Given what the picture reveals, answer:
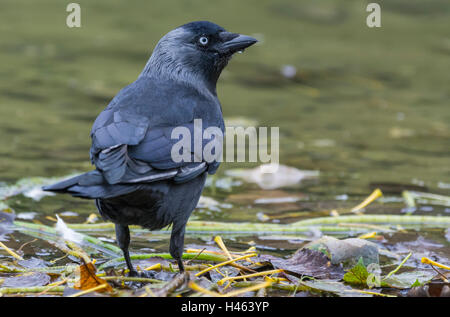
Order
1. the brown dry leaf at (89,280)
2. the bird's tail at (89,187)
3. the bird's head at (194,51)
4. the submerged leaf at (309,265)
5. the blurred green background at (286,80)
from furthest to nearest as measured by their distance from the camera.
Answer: the blurred green background at (286,80)
the bird's head at (194,51)
the submerged leaf at (309,265)
the brown dry leaf at (89,280)
the bird's tail at (89,187)

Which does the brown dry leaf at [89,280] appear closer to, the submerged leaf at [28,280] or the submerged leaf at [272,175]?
the submerged leaf at [28,280]

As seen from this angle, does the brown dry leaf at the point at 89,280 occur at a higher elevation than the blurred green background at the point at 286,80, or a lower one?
lower

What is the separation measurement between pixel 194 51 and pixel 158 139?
87 centimetres

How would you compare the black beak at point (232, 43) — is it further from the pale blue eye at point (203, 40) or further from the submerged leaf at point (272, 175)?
the submerged leaf at point (272, 175)

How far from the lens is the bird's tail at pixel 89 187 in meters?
2.67

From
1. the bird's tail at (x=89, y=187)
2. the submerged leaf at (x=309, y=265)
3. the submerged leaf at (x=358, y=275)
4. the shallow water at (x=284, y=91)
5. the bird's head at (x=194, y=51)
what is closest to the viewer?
the bird's tail at (x=89, y=187)

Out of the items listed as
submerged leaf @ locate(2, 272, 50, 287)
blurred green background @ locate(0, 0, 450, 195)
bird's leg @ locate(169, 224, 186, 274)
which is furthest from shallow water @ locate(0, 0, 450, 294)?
submerged leaf @ locate(2, 272, 50, 287)

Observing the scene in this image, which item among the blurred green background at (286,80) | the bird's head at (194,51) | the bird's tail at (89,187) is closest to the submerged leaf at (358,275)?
the bird's tail at (89,187)

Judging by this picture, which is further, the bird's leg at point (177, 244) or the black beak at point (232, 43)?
the black beak at point (232, 43)

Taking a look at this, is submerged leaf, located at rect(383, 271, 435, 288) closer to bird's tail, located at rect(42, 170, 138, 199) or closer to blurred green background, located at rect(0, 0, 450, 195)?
bird's tail, located at rect(42, 170, 138, 199)

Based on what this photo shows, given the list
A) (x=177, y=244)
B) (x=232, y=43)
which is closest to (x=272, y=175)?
(x=232, y=43)

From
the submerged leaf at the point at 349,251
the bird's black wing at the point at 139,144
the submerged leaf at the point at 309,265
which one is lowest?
the submerged leaf at the point at 309,265
